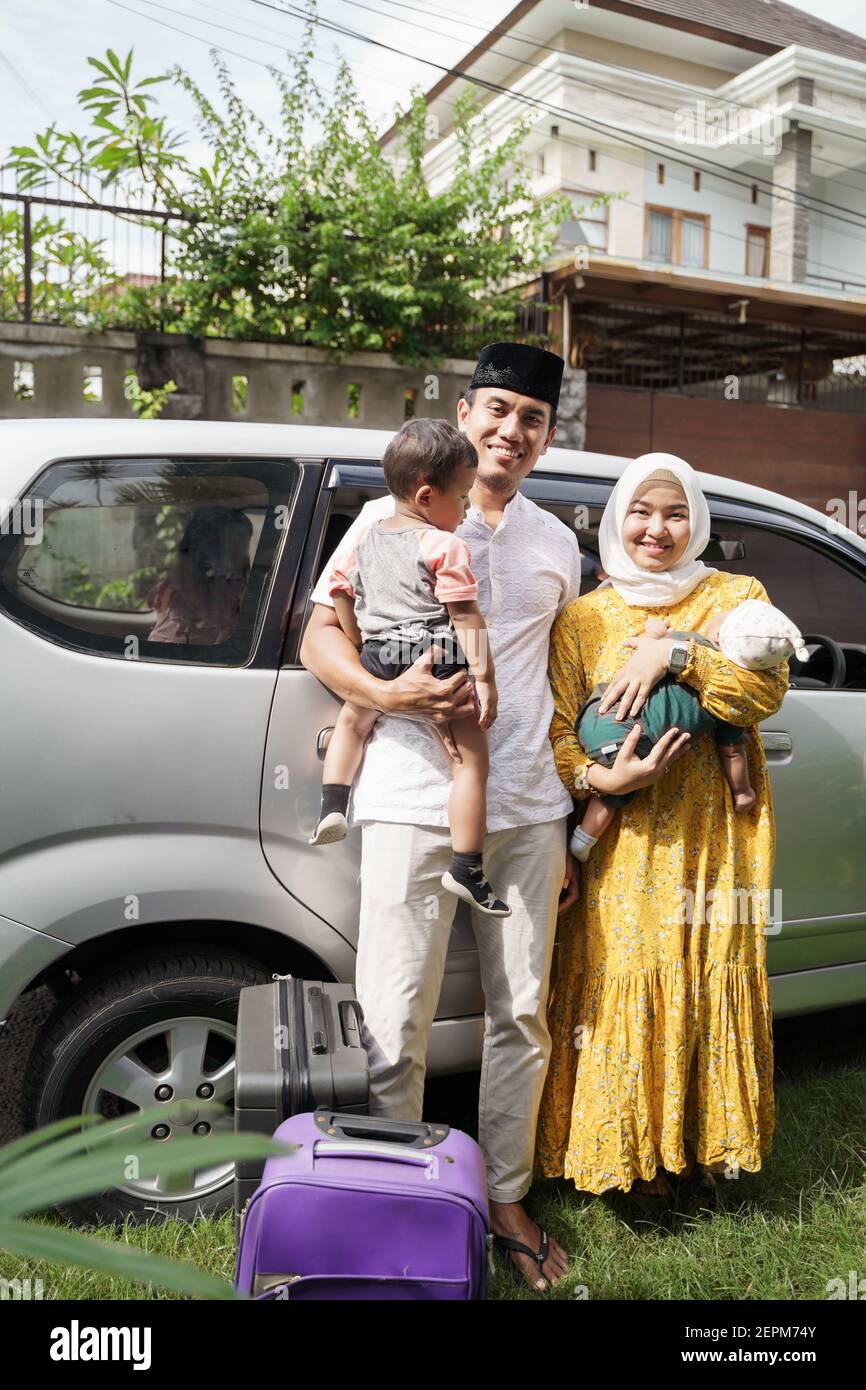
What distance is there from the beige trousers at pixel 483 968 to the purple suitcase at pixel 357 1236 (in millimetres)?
460

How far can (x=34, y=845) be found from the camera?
2.22m

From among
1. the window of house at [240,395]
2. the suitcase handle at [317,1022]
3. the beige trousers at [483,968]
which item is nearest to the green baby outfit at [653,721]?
the beige trousers at [483,968]

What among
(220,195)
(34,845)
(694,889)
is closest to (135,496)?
(34,845)

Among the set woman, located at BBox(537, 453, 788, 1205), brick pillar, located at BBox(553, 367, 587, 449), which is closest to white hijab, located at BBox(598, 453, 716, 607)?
woman, located at BBox(537, 453, 788, 1205)

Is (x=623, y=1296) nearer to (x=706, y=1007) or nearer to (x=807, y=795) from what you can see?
(x=706, y=1007)

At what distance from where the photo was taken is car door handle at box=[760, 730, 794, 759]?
9.17 feet

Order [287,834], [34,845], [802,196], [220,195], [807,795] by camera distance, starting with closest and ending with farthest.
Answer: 1. [34,845]
2. [287,834]
3. [807,795]
4. [220,195]
5. [802,196]

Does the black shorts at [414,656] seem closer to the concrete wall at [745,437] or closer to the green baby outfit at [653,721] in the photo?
the green baby outfit at [653,721]

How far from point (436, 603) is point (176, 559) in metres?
0.86

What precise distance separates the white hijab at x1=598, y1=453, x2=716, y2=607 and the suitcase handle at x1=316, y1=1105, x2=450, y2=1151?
1.27m

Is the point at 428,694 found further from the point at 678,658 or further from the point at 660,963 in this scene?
the point at 660,963

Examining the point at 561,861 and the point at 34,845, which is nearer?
the point at 34,845

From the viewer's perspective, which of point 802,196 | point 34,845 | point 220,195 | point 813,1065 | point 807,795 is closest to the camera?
point 34,845

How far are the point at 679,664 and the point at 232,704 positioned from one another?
39.1 inches
